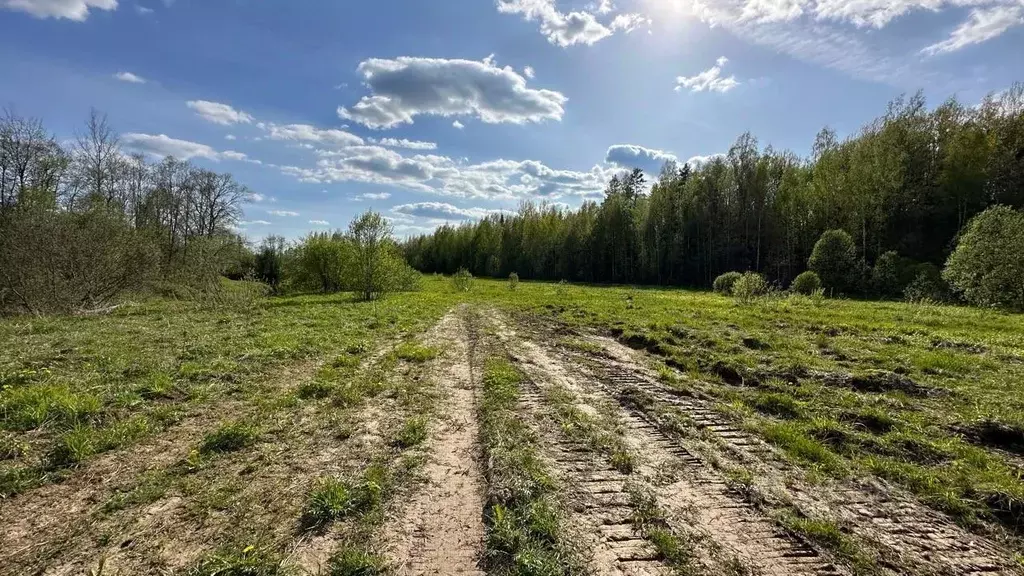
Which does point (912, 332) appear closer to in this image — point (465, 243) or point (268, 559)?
point (268, 559)

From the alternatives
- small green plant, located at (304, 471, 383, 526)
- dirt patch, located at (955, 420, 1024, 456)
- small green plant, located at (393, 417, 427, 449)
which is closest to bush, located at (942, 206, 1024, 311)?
dirt patch, located at (955, 420, 1024, 456)

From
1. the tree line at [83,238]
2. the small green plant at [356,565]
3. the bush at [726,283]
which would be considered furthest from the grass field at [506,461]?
the bush at [726,283]

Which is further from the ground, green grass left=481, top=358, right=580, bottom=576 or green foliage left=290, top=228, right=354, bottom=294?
green foliage left=290, top=228, right=354, bottom=294

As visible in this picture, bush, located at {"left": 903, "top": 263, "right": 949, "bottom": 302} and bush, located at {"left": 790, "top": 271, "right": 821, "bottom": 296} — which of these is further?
bush, located at {"left": 790, "top": 271, "right": 821, "bottom": 296}

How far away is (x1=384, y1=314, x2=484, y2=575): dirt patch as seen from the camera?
354cm

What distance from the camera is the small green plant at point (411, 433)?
585cm

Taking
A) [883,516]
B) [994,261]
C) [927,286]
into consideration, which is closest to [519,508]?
[883,516]

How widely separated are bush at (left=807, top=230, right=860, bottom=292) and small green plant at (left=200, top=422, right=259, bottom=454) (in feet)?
126

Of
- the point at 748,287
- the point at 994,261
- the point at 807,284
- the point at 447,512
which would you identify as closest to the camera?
the point at 447,512

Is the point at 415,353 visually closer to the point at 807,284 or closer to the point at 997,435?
the point at 997,435

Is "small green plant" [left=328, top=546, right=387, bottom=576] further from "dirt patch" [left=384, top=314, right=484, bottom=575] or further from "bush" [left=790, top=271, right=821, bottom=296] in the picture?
"bush" [left=790, top=271, right=821, bottom=296]

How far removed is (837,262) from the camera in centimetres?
3272

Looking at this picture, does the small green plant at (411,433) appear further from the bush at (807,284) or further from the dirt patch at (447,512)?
the bush at (807,284)

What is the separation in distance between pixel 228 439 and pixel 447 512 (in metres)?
3.41
